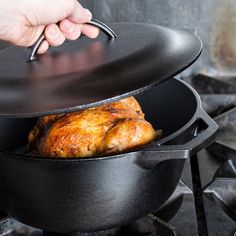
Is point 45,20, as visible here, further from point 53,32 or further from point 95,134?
point 95,134

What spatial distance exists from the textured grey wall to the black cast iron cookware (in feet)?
2.47

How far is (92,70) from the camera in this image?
28.8 inches

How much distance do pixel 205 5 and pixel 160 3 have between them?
159 mm

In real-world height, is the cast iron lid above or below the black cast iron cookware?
above

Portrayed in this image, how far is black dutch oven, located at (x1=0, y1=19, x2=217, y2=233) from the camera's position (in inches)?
26.9

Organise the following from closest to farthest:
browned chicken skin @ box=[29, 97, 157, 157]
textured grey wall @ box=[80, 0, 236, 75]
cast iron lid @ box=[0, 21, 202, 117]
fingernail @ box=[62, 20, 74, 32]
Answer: cast iron lid @ box=[0, 21, 202, 117] < browned chicken skin @ box=[29, 97, 157, 157] < fingernail @ box=[62, 20, 74, 32] < textured grey wall @ box=[80, 0, 236, 75]

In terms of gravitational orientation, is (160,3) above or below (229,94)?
above

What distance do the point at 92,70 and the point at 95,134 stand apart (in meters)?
0.16

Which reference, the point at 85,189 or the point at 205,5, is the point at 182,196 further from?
the point at 205,5

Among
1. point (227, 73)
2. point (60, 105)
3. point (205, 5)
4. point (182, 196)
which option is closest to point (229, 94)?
point (227, 73)

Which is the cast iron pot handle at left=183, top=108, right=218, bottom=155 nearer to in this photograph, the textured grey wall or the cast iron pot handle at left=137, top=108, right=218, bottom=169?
the cast iron pot handle at left=137, top=108, right=218, bottom=169

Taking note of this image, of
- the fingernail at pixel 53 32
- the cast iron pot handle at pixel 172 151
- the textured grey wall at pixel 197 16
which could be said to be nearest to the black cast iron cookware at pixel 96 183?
the cast iron pot handle at pixel 172 151

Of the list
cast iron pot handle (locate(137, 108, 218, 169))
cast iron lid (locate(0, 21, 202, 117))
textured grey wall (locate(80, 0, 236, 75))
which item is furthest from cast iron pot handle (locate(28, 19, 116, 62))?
textured grey wall (locate(80, 0, 236, 75))

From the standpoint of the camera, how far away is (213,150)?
1.17m
